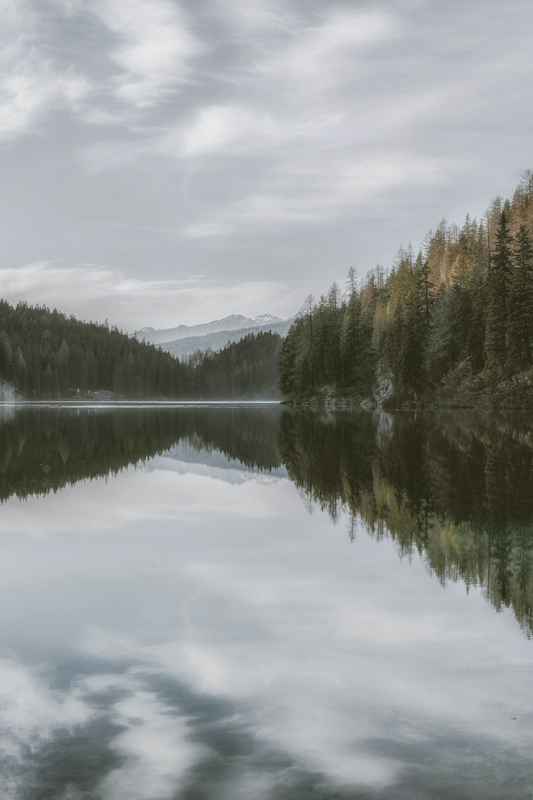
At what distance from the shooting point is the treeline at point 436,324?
87.8 m

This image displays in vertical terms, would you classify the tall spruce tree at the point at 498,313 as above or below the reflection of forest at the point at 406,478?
above

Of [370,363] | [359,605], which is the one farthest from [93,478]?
[370,363]

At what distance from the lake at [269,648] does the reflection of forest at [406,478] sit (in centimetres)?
11

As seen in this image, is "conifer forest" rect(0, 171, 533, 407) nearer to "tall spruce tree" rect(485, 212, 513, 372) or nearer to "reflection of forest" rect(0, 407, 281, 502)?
"tall spruce tree" rect(485, 212, 513, 372)

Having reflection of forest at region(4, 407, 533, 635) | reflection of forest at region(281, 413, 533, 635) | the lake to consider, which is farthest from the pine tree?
the lake

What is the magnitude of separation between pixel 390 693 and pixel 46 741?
303 cm

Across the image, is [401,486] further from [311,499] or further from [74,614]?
[74,614]

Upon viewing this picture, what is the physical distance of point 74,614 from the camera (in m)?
8.80

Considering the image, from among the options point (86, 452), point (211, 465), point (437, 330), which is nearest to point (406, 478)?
point (211, 465)

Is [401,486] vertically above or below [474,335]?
below

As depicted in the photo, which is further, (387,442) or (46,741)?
(387,442)

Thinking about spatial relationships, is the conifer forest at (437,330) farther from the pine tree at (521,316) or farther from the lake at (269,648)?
the lake at (269,648)

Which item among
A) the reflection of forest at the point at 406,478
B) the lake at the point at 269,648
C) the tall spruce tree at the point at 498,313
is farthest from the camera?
the tall spruce tree at the point at 498,313

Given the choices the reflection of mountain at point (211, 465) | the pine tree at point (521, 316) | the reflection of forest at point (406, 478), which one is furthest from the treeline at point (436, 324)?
the reflection of mountain at point (211, 465)
